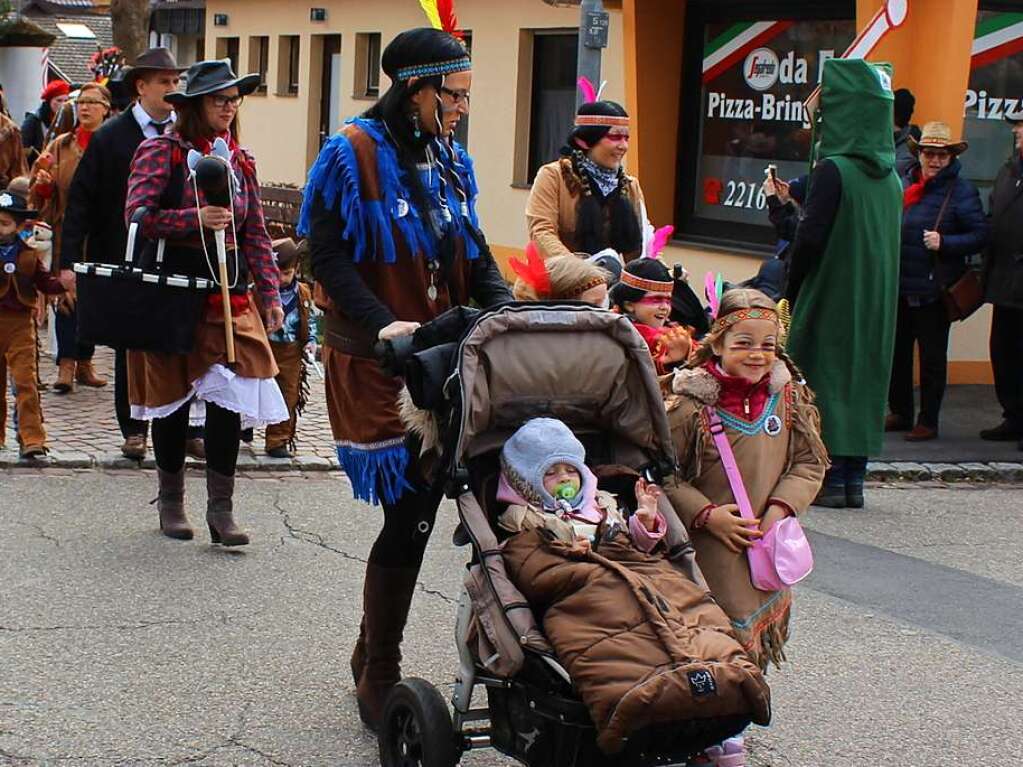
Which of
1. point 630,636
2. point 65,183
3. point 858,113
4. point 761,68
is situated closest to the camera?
point 630,636

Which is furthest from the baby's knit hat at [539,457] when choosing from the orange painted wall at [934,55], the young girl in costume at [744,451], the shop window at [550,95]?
the shop window at [550,95]

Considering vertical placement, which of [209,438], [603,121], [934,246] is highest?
[603,121]

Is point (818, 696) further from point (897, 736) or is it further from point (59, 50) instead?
point (59, 50)

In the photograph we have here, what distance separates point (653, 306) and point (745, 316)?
1.25 meters

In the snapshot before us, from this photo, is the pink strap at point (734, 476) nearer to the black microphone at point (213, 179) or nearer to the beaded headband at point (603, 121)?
the black microphone at point (213, 179)

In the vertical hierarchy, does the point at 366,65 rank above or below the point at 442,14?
above

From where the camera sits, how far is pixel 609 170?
26.4 ft

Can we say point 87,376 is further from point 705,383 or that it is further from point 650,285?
point 705,383

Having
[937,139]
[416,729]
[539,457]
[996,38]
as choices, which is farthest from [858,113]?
[996,38]

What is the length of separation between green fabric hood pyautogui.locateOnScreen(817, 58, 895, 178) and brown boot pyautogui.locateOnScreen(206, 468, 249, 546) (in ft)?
11.5

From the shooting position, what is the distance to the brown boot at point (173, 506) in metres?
7.40

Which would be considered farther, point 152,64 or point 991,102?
point 991,102

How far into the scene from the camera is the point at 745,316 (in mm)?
5066

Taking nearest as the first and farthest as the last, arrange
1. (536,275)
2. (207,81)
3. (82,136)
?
(536,275)
(207,81)
(82,136)
